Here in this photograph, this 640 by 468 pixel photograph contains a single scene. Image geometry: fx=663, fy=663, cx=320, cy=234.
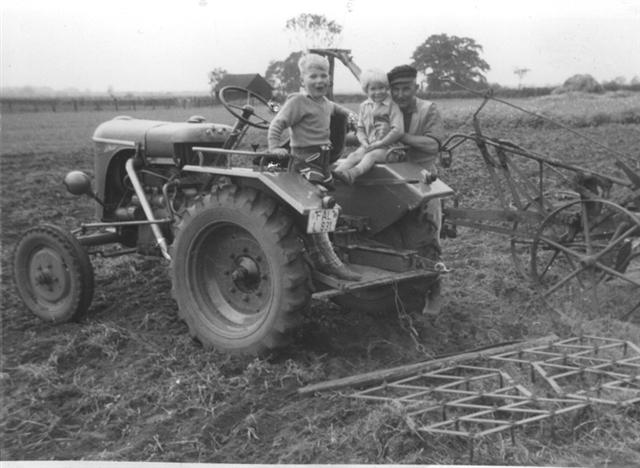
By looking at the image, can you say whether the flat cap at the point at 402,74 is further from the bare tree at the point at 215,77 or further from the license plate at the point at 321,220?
the license plate at the point at 321,220

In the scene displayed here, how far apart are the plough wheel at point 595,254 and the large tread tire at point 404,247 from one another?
108 cm

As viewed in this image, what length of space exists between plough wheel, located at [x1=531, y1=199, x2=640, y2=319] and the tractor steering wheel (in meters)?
2.19

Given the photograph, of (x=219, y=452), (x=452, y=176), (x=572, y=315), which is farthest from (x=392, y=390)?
(x=452, y=176)

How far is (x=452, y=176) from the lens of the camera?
9.52 metres

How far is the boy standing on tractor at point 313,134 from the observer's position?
3.97 meters

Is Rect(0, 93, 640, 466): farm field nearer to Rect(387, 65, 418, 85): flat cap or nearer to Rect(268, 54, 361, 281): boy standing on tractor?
Rect(268, 54, 361, 281): boy standing on tractor

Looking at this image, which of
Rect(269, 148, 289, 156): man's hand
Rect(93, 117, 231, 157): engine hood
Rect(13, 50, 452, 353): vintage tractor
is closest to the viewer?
Rect(13, 50, 452, 353): vintage tractor

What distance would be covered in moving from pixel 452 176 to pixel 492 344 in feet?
18.2

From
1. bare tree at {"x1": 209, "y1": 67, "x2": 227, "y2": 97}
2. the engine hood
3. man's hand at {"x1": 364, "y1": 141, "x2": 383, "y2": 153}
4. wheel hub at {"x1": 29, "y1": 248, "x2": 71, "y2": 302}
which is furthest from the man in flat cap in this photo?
wheel hub at {"x1": 29, "y1": 248, "x2": 71, "y2": 302}

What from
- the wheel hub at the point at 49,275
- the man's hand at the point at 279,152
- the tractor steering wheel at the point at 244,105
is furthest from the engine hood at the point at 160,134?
the man's hand at the point at 279,152

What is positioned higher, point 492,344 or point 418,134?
point 418,134

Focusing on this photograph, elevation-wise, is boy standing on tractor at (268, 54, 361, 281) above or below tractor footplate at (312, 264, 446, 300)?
above

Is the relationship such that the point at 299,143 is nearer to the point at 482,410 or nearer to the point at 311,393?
the point at 311,393

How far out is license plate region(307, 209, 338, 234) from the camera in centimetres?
367
